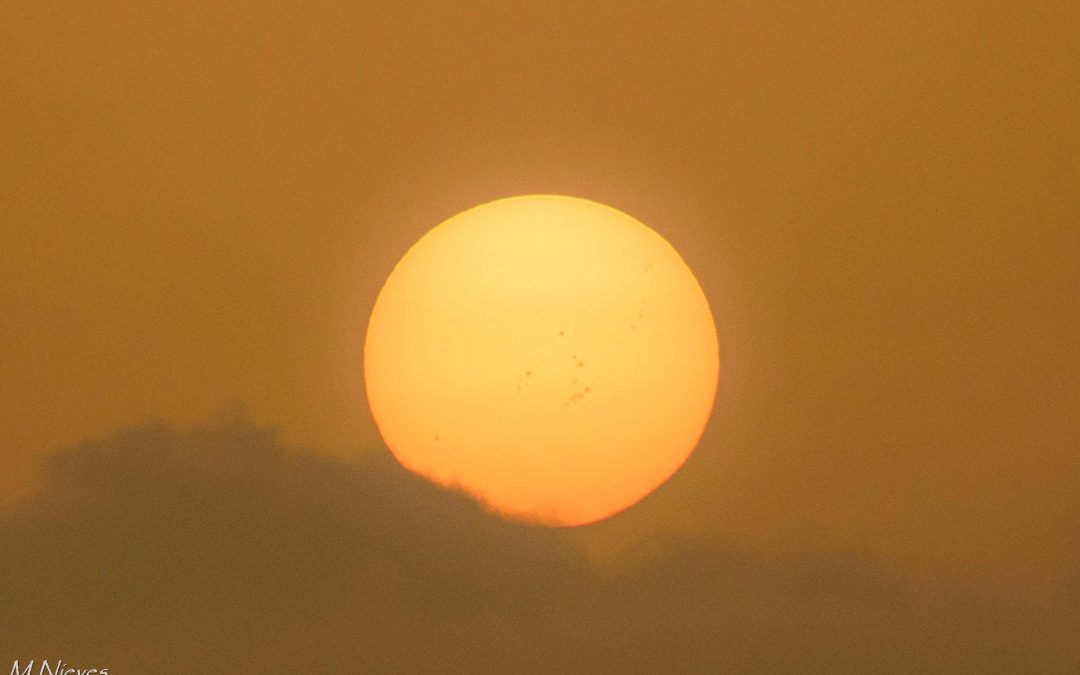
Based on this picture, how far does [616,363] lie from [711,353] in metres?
0.62

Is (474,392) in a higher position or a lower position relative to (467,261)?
lower

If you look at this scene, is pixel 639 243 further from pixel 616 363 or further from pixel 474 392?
pixel 474 392

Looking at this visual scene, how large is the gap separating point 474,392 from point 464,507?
736mm

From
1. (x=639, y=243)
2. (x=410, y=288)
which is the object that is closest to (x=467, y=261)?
(x=410, y=288)

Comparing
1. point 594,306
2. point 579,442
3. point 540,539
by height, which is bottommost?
point 540,539

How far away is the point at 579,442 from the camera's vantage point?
9812mm

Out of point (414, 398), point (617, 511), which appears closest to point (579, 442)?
point (617, 511)

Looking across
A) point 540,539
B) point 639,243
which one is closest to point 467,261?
point 639,243

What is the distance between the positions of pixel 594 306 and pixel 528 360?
0.57 metres

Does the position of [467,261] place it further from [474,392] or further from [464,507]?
[464,507]

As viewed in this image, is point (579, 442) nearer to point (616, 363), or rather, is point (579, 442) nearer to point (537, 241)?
point (616, 363)

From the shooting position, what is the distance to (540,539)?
31.2 feet

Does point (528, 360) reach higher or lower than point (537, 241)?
lower

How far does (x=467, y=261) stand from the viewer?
32.3 feet
